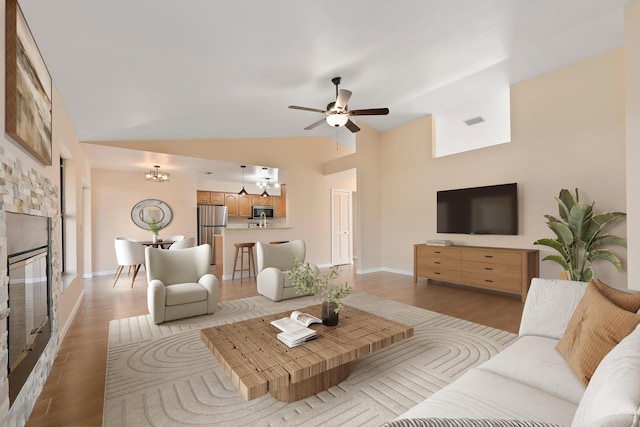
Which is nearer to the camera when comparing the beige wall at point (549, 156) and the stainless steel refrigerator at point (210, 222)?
the beige wall at point (549, 156)

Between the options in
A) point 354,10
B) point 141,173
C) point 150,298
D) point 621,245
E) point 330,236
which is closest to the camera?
point 354,10

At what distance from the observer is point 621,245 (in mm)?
3750

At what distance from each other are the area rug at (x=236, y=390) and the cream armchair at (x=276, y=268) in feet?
3.50

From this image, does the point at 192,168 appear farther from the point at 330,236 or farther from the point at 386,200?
the point at 386,200

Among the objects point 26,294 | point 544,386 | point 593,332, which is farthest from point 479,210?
point 26,294

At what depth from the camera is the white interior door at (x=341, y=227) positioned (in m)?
7.89

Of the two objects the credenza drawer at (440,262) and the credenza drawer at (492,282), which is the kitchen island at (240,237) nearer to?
the credenza drawer at (440,262)

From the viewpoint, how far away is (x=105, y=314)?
3840 millimetres

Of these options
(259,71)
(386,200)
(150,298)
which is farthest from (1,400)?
(386,200)

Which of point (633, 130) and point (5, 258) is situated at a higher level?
point (633, 130)

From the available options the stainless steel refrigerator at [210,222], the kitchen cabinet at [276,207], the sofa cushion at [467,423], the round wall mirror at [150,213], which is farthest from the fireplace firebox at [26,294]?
the kitchen cabinet at [276,207]

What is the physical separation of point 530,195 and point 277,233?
Result: 15.9ft

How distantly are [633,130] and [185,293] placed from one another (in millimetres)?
4991

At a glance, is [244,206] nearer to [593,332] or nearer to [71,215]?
[71,215]
